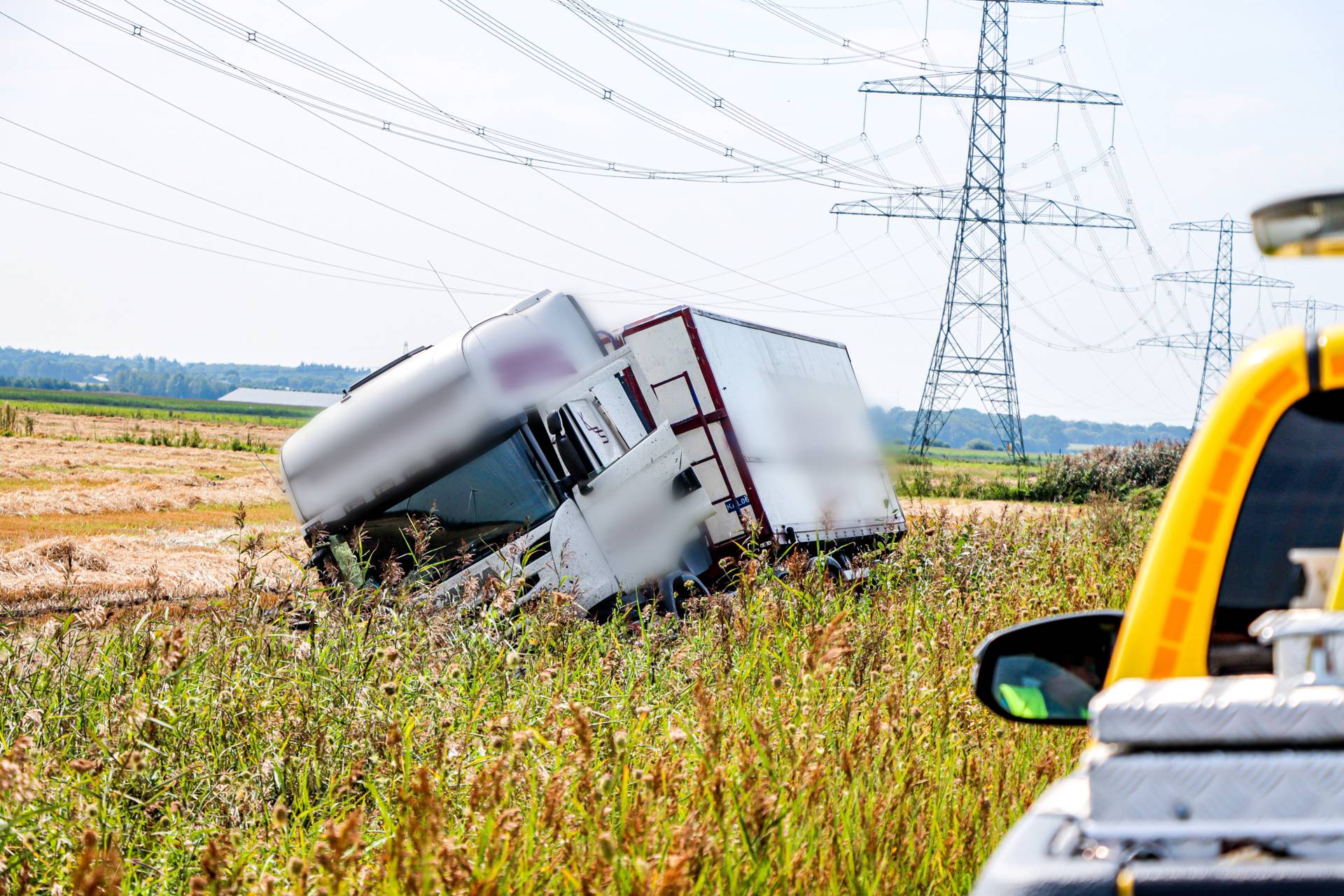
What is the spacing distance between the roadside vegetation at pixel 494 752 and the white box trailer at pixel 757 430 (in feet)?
16.1

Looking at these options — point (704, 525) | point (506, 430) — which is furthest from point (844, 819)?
point (704, 525)

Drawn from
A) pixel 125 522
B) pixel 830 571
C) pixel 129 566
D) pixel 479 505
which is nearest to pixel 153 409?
pixel 125 522

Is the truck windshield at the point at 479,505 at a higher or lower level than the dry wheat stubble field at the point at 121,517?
higher

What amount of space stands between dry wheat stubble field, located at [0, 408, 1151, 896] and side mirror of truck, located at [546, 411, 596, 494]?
6.96 feet

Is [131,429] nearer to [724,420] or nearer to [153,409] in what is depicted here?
[153,409]

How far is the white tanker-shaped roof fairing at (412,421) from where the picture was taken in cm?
937

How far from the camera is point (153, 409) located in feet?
332

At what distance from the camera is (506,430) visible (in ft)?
30.7

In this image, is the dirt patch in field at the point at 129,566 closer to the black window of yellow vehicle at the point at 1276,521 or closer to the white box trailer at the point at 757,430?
the white box trailer at the point at 757,430

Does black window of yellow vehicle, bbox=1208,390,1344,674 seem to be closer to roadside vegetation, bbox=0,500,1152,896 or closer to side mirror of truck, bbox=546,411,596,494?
roadside vegetation, bbox=0,500,1152,896

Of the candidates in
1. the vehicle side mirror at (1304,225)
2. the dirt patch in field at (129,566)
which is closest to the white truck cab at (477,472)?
the dirt patch in field at (129,566)

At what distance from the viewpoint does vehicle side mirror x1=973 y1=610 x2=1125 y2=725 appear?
204 centimetres

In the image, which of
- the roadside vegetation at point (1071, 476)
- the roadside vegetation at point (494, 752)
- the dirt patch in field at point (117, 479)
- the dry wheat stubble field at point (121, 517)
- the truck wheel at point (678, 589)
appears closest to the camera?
the roadside vegetation at point (494, 752)

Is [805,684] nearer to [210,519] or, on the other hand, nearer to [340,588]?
[340,588]
